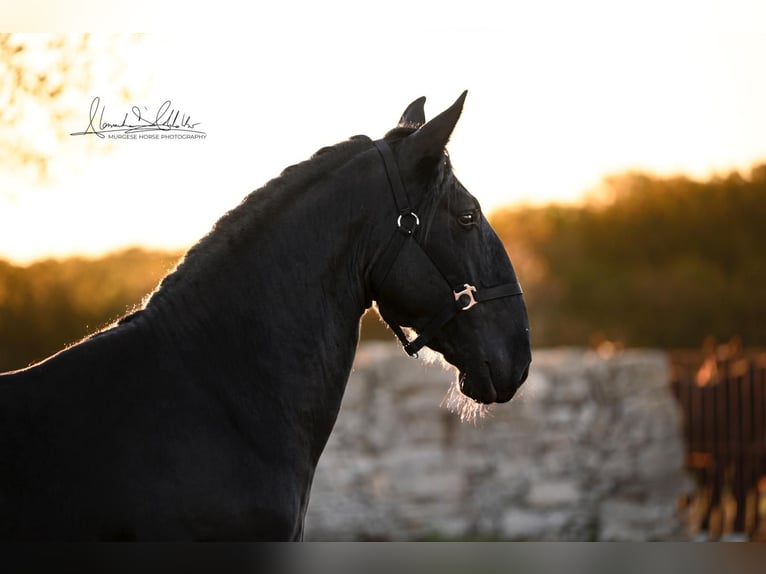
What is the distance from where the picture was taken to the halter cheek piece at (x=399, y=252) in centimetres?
224

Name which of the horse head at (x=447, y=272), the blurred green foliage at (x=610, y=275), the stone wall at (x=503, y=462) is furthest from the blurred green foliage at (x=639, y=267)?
the horse head at (x=447, y=272)

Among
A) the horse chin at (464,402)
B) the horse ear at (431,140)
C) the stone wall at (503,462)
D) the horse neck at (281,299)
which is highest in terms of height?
the horse ear at (431,140)

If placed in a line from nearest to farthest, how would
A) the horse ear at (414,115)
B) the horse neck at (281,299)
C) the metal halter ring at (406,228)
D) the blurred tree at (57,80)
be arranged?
the horse neck at (281,299)
the metal halter ring at (406,228)
the horse ear at (414,115)
the blurred tree at (57,80)

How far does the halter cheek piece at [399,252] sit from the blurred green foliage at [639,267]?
19.9 ft

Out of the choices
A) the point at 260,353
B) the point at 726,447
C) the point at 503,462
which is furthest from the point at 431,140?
the point at 726,447

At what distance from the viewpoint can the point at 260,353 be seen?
2.14 m

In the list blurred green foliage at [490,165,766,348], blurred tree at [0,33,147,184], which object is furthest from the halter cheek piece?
blurred green foliage at [490,165,766,348]

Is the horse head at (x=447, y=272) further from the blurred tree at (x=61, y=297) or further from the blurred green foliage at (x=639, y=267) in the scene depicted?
the blurred green foliage at (x=639, y=267)

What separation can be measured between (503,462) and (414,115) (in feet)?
20.3

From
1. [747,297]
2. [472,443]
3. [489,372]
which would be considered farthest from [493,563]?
[747,297]

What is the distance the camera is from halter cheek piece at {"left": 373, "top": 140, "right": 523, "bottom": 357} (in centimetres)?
224
